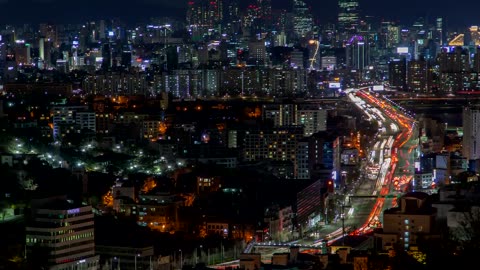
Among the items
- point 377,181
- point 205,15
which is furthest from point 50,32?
point 377,181

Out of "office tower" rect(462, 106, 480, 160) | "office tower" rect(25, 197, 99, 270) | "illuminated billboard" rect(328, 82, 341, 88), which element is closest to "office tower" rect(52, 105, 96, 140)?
"office tower" rect(462, 106, 480, 160)

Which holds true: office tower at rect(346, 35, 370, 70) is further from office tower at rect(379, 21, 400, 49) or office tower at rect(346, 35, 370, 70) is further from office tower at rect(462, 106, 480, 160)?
office tower at rect(462, 106, 480, 160)

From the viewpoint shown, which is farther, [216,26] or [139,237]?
[216,26]

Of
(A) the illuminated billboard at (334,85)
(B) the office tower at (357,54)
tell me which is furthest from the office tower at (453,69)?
(B) the office tower at (357,54)

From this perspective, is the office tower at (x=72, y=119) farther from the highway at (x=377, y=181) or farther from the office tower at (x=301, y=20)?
the office tower at (x=301, y=20)

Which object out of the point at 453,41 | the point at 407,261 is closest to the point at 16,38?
the point at 453,41

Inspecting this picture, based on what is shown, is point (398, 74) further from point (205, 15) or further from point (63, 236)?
point (63, 236)

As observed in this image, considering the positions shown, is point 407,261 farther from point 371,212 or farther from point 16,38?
point 16,38
